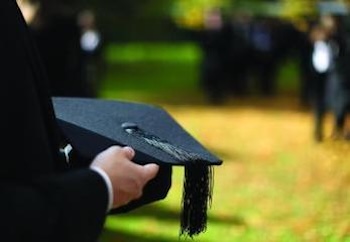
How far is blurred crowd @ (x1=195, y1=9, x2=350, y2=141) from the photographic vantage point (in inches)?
456

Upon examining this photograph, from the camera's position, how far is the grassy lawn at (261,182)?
5582 millimetres

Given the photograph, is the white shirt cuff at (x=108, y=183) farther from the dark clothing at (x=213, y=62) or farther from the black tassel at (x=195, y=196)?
the dark clothing at (x=213, y=62)

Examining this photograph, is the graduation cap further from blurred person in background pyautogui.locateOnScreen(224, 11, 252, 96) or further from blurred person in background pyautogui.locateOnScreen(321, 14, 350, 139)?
blurred person in background pyautogui.locateOnScreen(224, 11, 252, 96)

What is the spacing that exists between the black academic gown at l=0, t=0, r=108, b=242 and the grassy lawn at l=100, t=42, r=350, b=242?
1.90 meters

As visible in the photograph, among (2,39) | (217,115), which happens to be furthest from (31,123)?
(217,115)

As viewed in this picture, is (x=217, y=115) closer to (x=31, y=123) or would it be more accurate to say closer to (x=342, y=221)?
(x=342, y=221)

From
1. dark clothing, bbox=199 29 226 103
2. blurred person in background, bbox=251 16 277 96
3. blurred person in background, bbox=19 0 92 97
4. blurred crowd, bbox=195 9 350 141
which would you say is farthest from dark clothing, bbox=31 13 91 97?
blurred person in background, bbox=251 16 277 96

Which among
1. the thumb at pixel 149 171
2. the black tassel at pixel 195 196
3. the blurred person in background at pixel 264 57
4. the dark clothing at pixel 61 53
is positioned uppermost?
the thumb at pixel 149 171

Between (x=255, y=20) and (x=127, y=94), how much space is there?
4187 mm

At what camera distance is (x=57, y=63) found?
29.5 ft

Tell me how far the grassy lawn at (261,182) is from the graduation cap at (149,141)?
49.3 inches

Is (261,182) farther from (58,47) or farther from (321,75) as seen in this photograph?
(321,75)

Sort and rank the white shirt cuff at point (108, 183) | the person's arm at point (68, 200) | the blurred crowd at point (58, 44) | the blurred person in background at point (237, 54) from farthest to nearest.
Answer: the blurred person in background at point (237, 54), the blurred crowd at point (58, 44), the white shirt cuff at point (108, 183), the person's arm at point (68, 200)

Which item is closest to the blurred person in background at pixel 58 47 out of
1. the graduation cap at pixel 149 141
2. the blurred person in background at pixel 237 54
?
the graduation cap at pixel 149 141
